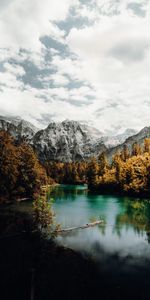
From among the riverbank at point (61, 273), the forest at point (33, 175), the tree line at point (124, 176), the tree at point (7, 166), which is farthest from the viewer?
the tree line at point (124, 176)

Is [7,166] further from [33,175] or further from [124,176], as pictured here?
[124,176]

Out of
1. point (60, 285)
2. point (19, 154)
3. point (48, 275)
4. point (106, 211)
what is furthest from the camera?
point (19, 154)

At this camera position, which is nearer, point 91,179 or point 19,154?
point 19,154

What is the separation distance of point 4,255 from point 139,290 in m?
16.2

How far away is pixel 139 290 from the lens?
88.5 feet

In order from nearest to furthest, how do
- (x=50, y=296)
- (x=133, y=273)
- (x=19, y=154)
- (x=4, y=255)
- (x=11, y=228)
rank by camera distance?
(x=50, y=296) → (x=133, y=273) → (x=4, y=255) → (x=11, y=228) → (x=19, y=154)

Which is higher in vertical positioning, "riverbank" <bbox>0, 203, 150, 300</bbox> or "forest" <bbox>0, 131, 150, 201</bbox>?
"forest" <bbox>0, 131, 150, 201</bbox>

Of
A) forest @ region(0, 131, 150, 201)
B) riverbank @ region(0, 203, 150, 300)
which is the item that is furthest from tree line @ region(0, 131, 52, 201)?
riverbank @ region(0, 203, 150, 300)

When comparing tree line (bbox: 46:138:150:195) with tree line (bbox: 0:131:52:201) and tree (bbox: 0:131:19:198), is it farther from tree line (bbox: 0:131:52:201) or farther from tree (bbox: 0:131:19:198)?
tree (bbox: 0:131:19:198)

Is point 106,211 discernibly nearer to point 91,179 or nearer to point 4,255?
point 4,255

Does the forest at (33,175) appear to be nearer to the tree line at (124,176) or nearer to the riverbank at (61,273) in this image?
the tree line at (124,176)

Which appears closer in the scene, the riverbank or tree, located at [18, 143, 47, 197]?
the riverbank

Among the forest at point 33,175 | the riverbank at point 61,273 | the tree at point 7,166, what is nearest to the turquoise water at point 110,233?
the riverbank at point 61,273

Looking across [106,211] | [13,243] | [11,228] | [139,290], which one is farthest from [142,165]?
[139,290]
